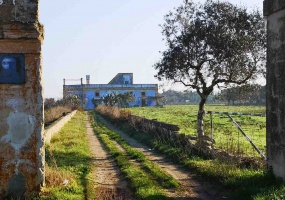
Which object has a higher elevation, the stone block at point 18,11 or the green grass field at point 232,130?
the stone block at point 18,11

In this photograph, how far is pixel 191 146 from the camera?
38.4ft

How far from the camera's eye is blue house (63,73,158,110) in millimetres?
72688

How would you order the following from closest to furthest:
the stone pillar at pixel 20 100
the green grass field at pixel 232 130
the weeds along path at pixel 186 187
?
the stone pillar at pixel 20 100
the weeds along path at pixel 186 187
the green grass field at pixel 232 130

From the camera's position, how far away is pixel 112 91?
74.4 meters

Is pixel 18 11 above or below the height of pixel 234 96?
above

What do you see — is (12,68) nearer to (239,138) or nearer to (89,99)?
(239,138)

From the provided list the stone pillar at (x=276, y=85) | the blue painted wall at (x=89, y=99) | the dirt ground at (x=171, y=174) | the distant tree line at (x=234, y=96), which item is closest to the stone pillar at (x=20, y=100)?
the dirt ground at (x=171, y=174)

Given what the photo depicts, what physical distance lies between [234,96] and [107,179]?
48.5ft

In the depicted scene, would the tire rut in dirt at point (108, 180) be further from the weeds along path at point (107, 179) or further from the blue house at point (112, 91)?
the blue house at point (112, 91)

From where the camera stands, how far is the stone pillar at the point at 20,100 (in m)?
6.04

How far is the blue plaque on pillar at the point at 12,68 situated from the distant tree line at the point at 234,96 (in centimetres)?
1269

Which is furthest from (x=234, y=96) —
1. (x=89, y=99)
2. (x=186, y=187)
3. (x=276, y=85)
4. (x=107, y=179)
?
(x=89, y=99)


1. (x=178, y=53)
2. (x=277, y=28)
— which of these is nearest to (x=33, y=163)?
(x=277, y=28)

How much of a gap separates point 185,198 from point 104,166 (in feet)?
12.9
